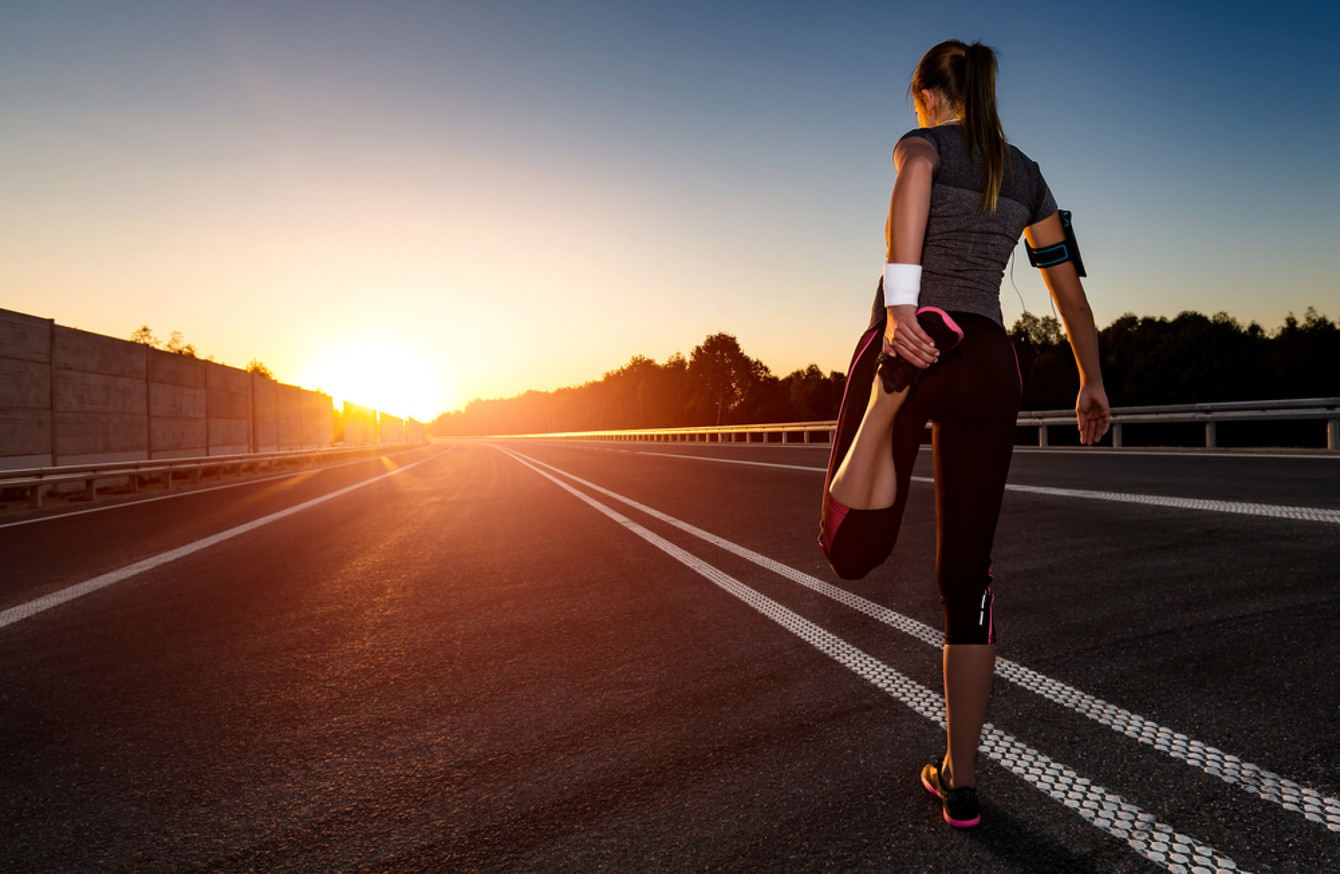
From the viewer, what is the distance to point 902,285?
1.93 m

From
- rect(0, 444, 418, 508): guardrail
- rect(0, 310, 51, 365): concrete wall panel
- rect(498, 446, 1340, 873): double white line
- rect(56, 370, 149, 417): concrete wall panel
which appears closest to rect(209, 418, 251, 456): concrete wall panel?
rect(0, 444, 418, 508): guardrail

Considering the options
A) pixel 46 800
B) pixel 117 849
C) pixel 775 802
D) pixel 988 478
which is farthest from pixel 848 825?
pixel 46 800

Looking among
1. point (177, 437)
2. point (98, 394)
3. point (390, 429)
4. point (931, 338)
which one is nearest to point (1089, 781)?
point (931, 338)

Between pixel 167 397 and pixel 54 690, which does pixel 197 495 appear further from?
pixel 54 690

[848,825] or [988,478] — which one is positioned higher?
[988,478]

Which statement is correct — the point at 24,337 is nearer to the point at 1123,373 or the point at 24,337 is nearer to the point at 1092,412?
the point at 1092,412

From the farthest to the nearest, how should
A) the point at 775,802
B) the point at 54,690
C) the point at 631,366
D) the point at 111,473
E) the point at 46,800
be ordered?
the point at 631,366, the point at 111,473, the point at 54,690, the point at 46,800, the point at 775,802

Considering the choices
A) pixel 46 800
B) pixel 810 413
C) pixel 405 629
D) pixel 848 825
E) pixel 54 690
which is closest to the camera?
pixel 848 825

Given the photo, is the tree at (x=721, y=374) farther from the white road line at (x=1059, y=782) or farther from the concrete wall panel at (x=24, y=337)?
the white road line at (x=1059, y=782)

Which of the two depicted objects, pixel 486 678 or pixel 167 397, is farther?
pixel 167 397

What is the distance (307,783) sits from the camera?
2188 millimetres

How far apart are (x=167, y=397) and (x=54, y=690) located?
1842 cm

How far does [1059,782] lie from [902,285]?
1478 mm

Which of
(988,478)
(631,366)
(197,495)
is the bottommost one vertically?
(197,495)
